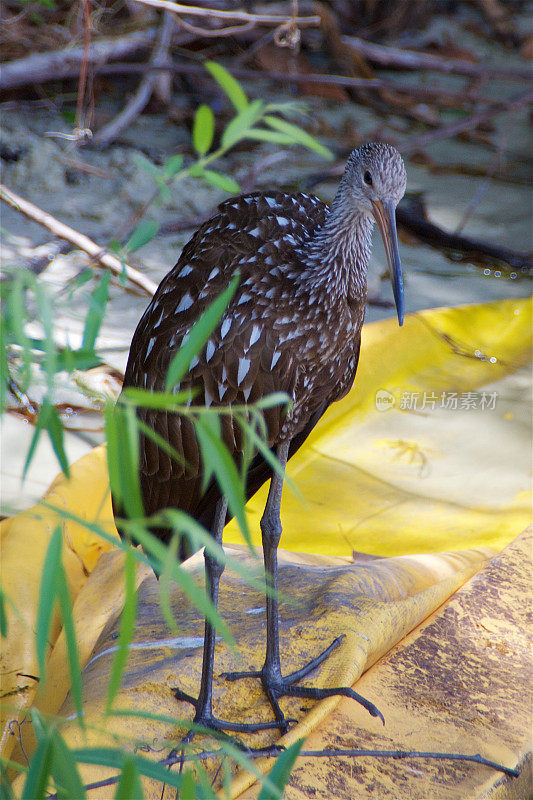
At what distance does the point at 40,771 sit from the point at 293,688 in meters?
1.15

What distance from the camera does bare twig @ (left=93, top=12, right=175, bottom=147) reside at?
5496 mm

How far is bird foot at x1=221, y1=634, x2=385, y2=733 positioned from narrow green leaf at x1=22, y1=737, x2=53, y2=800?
1031 mm

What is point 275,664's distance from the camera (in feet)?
6.61

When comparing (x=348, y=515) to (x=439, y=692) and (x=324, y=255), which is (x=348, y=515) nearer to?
(x=439, y=692)

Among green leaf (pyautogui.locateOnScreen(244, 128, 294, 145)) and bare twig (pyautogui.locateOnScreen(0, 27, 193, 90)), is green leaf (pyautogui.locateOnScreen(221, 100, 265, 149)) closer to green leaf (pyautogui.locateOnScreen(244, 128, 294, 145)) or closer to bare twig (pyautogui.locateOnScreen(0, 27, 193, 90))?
green leaf (pyautogui.locateOnScreen(244, 128, 294, 145))

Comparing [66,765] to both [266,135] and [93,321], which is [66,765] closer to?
[93,321]

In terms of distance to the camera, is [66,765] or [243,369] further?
[243,369]

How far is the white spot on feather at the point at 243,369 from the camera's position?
6.02 feet

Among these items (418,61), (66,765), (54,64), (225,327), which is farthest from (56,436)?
(418,61)

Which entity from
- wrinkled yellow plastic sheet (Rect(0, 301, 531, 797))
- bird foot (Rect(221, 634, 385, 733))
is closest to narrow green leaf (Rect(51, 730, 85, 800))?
wrinkled yellow plastic sheet (Rect(0, 301, 531, 797))

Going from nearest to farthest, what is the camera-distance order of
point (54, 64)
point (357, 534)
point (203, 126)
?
point (203, 126) < point (357, 534) < point (54, 64)

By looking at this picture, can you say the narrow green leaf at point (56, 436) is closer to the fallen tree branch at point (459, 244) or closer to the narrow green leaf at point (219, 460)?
the narrow green leaf at point (219, 460)

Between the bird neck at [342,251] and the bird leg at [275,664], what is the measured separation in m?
0.41

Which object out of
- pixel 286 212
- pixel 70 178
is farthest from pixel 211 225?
pixel 70 178
